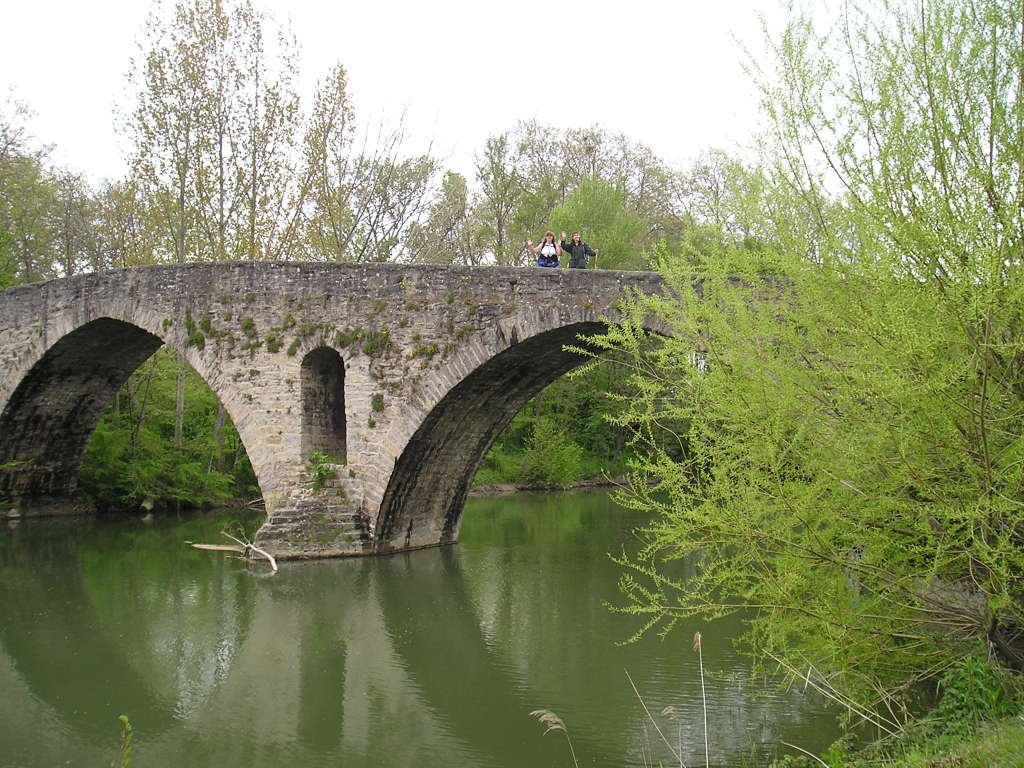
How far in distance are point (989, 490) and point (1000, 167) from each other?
125cm

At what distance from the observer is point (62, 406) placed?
15.5 m

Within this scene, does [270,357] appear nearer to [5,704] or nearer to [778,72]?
[5,704]

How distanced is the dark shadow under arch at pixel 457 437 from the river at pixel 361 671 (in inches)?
25.2

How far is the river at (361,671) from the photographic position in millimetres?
5281

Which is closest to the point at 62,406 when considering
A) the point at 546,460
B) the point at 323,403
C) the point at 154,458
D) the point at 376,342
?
the point at 154,458

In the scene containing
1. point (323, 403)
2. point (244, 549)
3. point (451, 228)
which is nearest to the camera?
point (244, 549)

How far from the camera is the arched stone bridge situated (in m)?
10.3

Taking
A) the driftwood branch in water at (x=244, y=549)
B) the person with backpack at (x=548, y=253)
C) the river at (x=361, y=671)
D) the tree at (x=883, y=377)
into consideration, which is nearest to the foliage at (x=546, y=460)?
the river at (x=361, y=671)

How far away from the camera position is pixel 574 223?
20.6m

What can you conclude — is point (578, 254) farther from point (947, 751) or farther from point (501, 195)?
point (501, 195)

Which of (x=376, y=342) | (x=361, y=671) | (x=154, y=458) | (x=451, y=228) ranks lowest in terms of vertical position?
(x=361, y=671)

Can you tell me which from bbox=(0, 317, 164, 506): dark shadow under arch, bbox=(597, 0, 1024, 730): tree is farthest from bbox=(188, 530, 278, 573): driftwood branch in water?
bbox=(597, 0, 1024, 730): tree

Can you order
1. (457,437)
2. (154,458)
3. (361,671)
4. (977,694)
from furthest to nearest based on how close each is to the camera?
(154,458) < (457,437) < (361,671) < (977,694)

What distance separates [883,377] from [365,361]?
7722 mm
